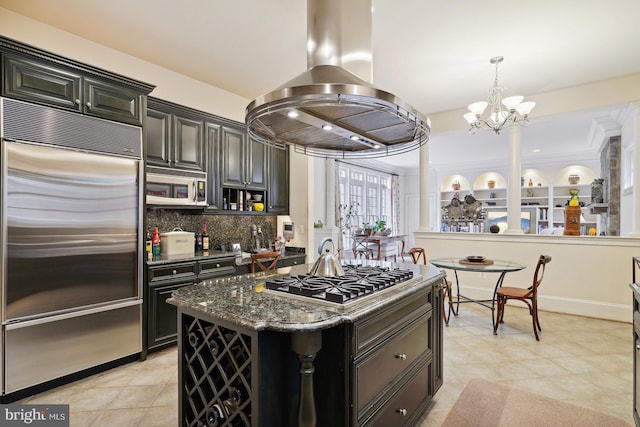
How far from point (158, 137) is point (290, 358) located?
2.75m

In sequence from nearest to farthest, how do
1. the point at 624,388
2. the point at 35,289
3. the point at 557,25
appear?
the point at 35,289 → the point at 624,388 → the point at 557,25

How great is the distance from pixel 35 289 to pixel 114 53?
2231 millimetres

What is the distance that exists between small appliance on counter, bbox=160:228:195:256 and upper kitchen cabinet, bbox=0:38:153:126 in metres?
1.11

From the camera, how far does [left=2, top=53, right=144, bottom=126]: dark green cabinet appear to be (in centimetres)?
226

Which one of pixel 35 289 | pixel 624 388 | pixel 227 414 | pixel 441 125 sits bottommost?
pixel 624 388

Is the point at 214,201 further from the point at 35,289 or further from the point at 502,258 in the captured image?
the point at 502,258

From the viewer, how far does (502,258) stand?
4676 mm

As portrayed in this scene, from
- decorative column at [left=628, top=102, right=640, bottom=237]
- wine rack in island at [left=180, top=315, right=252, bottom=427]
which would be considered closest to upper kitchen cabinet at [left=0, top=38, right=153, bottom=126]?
wine rack in island at [left=180, top=315, right=252, bottom=427]

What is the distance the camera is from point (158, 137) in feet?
10.8

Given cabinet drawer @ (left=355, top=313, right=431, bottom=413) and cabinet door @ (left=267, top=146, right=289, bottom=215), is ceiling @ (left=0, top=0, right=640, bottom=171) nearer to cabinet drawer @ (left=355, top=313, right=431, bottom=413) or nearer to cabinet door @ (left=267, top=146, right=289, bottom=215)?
cabinet door @ (left=267, top=146, right=289, bottom=215)

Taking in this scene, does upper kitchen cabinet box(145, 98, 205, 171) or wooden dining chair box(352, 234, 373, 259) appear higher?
upper kitchen cabinet box(145, 98, 205, 171)

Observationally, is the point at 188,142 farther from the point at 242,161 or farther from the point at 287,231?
the point at 287,231

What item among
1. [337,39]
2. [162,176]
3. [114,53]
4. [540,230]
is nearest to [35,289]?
[162,176]

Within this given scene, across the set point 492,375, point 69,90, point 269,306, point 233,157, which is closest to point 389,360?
point 269,306
